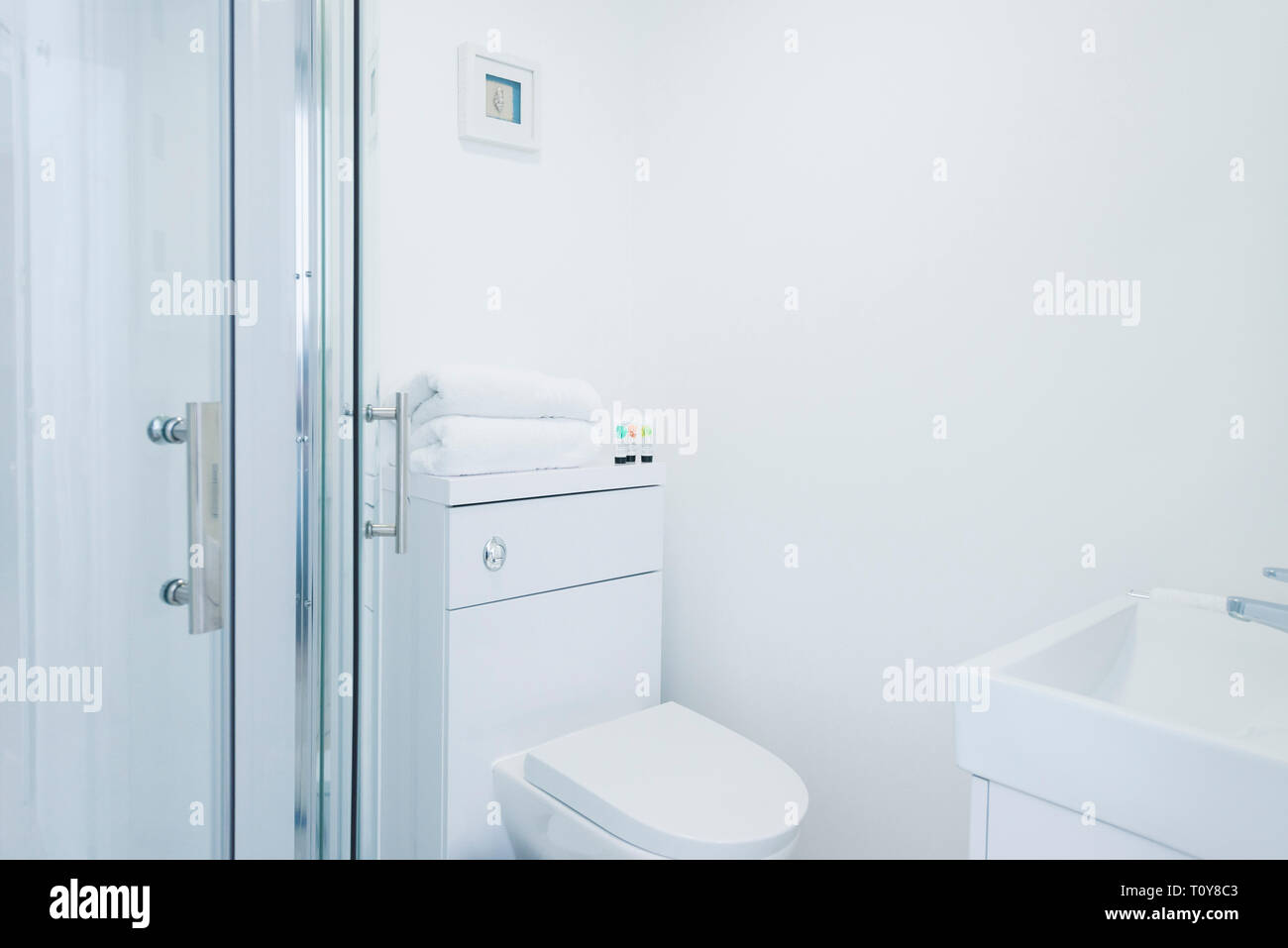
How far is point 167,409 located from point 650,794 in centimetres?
85

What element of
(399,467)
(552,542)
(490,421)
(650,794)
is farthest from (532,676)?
(399,467)

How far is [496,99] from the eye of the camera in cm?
171

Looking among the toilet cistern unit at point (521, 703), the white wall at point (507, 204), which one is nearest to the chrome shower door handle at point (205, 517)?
the toilet cistern unit at point (521, 703)

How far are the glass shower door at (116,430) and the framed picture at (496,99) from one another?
1026 mm

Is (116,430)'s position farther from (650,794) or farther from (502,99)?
(502,99)

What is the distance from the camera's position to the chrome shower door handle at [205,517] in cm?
67

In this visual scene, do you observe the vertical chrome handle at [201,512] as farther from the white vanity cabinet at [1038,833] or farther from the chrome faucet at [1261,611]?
the chrome faucet at [1261,611]
